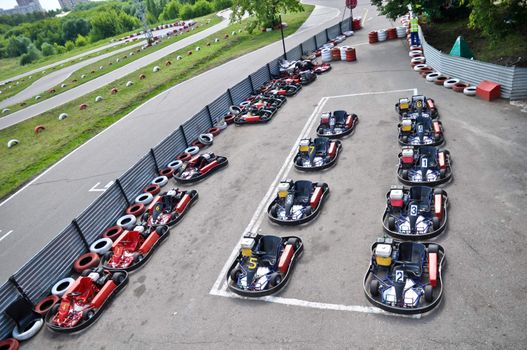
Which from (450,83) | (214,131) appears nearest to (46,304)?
(214,131)

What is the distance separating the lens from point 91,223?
1212 centimetres

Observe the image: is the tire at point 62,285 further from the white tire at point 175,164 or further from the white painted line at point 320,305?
the white tire at point 175,164

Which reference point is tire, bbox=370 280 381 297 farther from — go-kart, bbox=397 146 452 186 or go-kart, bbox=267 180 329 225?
go-kart, bbox=397 146 452 186

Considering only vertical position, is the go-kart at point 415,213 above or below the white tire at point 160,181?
above

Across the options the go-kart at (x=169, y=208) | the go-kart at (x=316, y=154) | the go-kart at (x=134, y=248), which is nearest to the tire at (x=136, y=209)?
the go-kart at (x=169, y=208)

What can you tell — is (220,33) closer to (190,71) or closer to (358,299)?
(190,71)

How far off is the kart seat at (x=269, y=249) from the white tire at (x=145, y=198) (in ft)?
18.8

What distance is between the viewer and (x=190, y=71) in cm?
3284

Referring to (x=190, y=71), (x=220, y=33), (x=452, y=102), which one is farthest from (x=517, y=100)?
(x=220, y=33)

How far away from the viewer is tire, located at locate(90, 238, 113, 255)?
11.6 meters

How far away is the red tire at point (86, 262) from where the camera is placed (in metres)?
11.1

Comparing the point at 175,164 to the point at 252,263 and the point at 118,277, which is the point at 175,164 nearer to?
the point at 118,277

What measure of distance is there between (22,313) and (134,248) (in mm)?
3168

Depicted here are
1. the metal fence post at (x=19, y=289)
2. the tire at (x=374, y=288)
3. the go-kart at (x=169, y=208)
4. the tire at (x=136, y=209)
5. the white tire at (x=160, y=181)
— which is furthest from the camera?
the white tire at (x=160, y=181)
